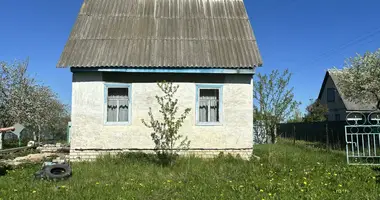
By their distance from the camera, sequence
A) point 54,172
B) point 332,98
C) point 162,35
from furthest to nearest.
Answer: point 332,98
point 162,35
point 54,172

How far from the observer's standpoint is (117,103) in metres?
11.3

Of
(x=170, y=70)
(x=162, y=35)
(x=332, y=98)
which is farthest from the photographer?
(x=332, y=98)

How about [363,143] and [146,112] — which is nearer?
[363,143]

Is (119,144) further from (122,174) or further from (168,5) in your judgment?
(168,5)

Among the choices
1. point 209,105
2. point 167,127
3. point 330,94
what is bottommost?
point 167,127

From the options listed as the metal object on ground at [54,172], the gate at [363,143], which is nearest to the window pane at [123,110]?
the metal object on ground at [54,172]

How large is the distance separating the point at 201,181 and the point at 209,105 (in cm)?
426

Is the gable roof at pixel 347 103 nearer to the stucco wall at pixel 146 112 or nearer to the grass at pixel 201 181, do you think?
the stucco wall at pixel 146 112

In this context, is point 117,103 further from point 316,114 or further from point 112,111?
point 316,114

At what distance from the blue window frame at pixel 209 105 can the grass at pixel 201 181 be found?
163 cm

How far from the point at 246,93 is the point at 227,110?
866mm

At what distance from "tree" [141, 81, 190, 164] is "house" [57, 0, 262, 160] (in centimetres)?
20

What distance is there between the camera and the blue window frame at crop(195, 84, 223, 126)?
11.3 meters

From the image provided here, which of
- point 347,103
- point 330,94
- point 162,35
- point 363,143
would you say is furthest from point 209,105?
point 330,94
